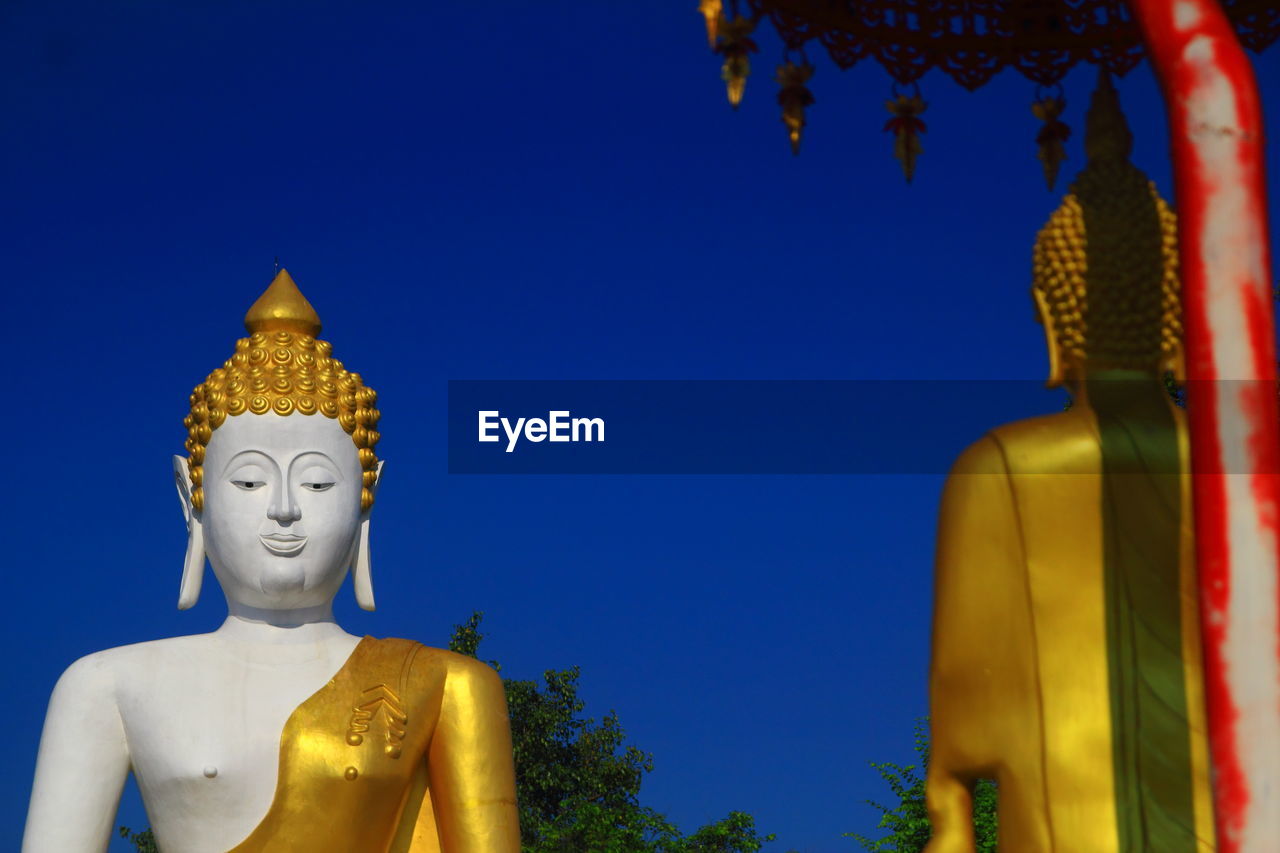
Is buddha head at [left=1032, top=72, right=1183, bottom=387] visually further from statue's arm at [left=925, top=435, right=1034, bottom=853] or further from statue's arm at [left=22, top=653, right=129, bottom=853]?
statue's arm at [left=22, top=653, right=129, bottom=853]

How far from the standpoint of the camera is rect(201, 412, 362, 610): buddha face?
22.2ft

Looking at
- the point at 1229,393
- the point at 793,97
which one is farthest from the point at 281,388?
the point at 1229,393

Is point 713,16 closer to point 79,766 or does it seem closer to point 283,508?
point 283,508

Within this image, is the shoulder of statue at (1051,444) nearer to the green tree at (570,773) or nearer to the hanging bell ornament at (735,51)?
the hanging bell ornament at (735,51)

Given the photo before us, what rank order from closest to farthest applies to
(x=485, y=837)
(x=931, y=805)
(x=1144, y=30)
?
(x=1144, y=30), (x=931, y=805), (x=485, y=837)

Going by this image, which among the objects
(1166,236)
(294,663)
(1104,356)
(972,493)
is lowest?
(294,663)

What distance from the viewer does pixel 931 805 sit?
5.03 m

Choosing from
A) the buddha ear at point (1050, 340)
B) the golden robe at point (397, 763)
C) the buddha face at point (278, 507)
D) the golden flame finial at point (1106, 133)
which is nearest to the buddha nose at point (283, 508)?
the buddha face at point (278, 507)

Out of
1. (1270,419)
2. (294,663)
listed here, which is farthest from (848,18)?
(294,663)

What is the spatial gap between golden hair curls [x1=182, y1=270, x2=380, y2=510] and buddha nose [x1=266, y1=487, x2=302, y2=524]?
1.09 ft

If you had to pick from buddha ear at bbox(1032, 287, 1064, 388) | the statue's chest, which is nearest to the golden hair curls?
the statue's chest

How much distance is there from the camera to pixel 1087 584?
502 cm

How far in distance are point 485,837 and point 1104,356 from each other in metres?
2.96

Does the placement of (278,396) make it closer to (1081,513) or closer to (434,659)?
(434,659)
